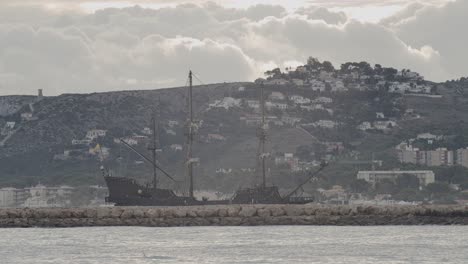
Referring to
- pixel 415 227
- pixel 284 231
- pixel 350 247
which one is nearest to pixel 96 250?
pixel 350 247

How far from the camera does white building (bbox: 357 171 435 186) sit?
17989 cm

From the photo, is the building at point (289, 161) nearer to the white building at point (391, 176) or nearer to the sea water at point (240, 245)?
the white building at point (391, 176)

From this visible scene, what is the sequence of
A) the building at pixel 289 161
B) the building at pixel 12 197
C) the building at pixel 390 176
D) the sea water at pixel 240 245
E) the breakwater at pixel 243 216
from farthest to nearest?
the building at pixel 289 161, the building at pixel 12 197, the building at pixel 390 176, the breakwater at pixel 243 216, the sea water at pixel 240 245

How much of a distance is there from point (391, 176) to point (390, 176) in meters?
0.18

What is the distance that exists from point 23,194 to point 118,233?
394ft

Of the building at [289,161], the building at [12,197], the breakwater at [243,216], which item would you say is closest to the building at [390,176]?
the building at [289,161]

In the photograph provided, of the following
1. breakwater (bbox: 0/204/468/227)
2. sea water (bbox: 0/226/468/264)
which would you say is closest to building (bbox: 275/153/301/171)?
breakwater (bbox: 0/204/468/227)

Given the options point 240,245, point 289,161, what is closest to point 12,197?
point 289,161

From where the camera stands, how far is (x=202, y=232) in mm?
72125

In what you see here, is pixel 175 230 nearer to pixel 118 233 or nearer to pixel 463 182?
pixel 118 233

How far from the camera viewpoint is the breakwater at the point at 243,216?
3123 inches

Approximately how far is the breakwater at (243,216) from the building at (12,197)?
97463 mm

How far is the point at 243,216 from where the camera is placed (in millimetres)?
81938

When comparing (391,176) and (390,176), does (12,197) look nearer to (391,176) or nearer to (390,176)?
(390,176)
